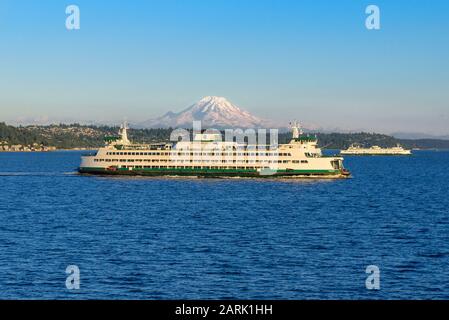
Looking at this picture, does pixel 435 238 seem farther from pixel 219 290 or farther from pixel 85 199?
pixel 85 199

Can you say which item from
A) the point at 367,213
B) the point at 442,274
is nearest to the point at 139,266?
the point at 442,274

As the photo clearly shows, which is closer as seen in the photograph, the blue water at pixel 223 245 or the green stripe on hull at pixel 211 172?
the blue water at pixel 223 245

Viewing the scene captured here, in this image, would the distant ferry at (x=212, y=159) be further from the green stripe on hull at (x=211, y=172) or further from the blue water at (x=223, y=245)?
the blue water at (x=223, y=245)

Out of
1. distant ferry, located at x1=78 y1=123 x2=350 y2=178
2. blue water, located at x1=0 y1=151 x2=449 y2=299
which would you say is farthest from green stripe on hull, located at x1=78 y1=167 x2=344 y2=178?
blue water, located at x1=0 y1=151 x2=449 y2=299

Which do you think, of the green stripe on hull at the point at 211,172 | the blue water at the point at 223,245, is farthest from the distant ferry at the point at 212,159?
the blue water at the point at 223,245

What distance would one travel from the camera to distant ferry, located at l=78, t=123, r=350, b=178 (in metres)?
102

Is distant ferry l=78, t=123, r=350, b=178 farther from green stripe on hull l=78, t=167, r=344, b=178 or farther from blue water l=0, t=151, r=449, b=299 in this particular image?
blue water l=0, t=151, r=449, b=299

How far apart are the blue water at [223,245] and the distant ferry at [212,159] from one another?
22325 millimetres

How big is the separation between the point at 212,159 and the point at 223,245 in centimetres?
6536

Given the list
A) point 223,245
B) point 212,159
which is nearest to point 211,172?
point 212,159

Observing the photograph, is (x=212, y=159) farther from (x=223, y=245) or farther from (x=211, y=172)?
(x=223, y=245)

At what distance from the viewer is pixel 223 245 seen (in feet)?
132

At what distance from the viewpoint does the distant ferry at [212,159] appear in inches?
4006
